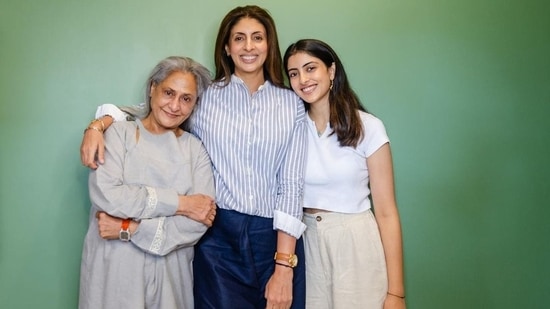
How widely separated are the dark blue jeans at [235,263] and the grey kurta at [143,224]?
72 mm

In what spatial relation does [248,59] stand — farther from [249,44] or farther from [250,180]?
[250,180]

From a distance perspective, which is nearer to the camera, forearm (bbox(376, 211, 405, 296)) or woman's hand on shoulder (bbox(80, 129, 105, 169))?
woman's hand on shoulder (bbox(80, 129, 105, 169))

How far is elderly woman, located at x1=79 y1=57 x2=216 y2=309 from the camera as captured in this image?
1396 millimetres

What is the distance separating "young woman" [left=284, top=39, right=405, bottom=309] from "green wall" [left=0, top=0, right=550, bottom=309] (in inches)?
12.4

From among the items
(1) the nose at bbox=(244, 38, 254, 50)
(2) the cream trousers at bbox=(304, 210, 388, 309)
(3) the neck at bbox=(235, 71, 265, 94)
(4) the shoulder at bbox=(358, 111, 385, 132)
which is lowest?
(2) the cream trousers at bbox=(304, 210, 388, 309)

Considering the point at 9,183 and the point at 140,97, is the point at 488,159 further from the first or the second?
the point at 9,183

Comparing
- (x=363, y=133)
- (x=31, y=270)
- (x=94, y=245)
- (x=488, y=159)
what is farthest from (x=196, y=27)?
(x=488, y=159)

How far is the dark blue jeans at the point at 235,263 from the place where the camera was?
58.9 inches

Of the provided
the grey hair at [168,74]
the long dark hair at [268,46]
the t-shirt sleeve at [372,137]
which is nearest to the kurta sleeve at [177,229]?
the grey hair at [168,74]

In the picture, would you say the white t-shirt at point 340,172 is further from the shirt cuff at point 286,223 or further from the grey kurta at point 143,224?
the grey kurta at point 143,224

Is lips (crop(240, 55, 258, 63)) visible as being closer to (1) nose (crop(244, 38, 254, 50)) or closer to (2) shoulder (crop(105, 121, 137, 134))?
(1) nose (crop(244, 38, 254, 50))

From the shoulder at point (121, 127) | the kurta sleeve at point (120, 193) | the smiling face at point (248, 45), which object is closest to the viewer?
the kurta sleeve at point (120, 193)

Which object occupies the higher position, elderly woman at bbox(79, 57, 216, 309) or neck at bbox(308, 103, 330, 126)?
neck at bbox(308, 103, 330, 126)

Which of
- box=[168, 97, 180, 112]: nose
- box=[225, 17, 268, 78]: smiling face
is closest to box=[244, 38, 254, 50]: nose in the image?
box=[225, 17, 268, 78]: smiling face
